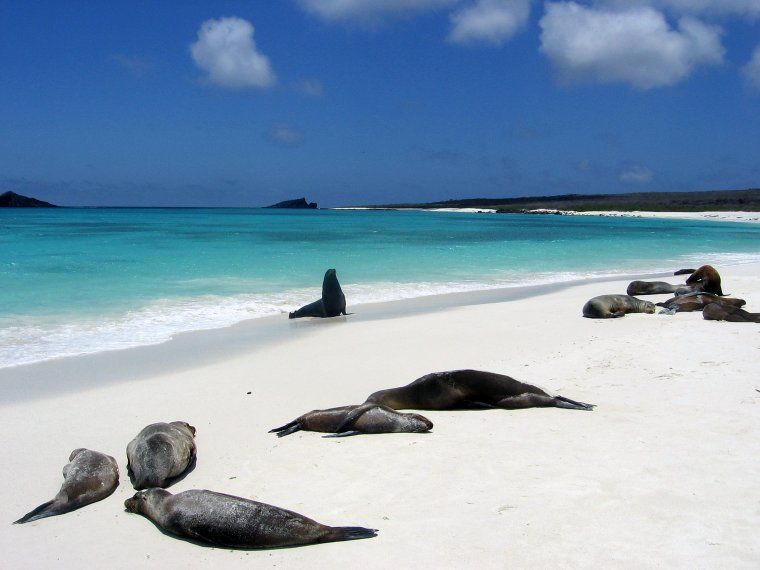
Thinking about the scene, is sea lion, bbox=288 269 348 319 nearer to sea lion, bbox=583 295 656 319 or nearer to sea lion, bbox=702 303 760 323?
sea lion, bbox=583 295 656 319

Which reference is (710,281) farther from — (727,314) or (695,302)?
(727,314)

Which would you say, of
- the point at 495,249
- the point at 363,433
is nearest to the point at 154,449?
the point at 363,433

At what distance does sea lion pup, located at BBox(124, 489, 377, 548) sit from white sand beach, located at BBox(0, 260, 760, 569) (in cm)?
6

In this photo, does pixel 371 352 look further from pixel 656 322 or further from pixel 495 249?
pixel 495 249

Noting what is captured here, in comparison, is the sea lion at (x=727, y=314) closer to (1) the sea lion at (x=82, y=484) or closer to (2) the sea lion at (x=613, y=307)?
(2) the sea lion at (x=613, y=307)

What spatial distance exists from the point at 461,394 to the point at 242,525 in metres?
2.48

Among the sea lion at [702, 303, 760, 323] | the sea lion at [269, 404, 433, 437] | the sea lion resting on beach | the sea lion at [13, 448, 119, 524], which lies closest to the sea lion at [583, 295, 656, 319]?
the sea lion at [702, 303, 760, 323]

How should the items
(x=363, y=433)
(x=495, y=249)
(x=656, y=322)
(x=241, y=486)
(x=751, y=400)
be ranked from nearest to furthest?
1. (x=241, y=486)
2. (x=363, y=433)
3. (x=751, y=400)
4. (x=656, y=322)
5. (x=495, y=249)

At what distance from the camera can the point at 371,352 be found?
24.1 ft

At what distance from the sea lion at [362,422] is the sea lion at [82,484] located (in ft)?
3.85

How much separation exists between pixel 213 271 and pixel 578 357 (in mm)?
11524

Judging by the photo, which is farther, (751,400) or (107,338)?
(107,338)

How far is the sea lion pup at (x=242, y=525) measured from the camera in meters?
3.07

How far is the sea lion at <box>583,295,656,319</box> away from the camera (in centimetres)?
950
